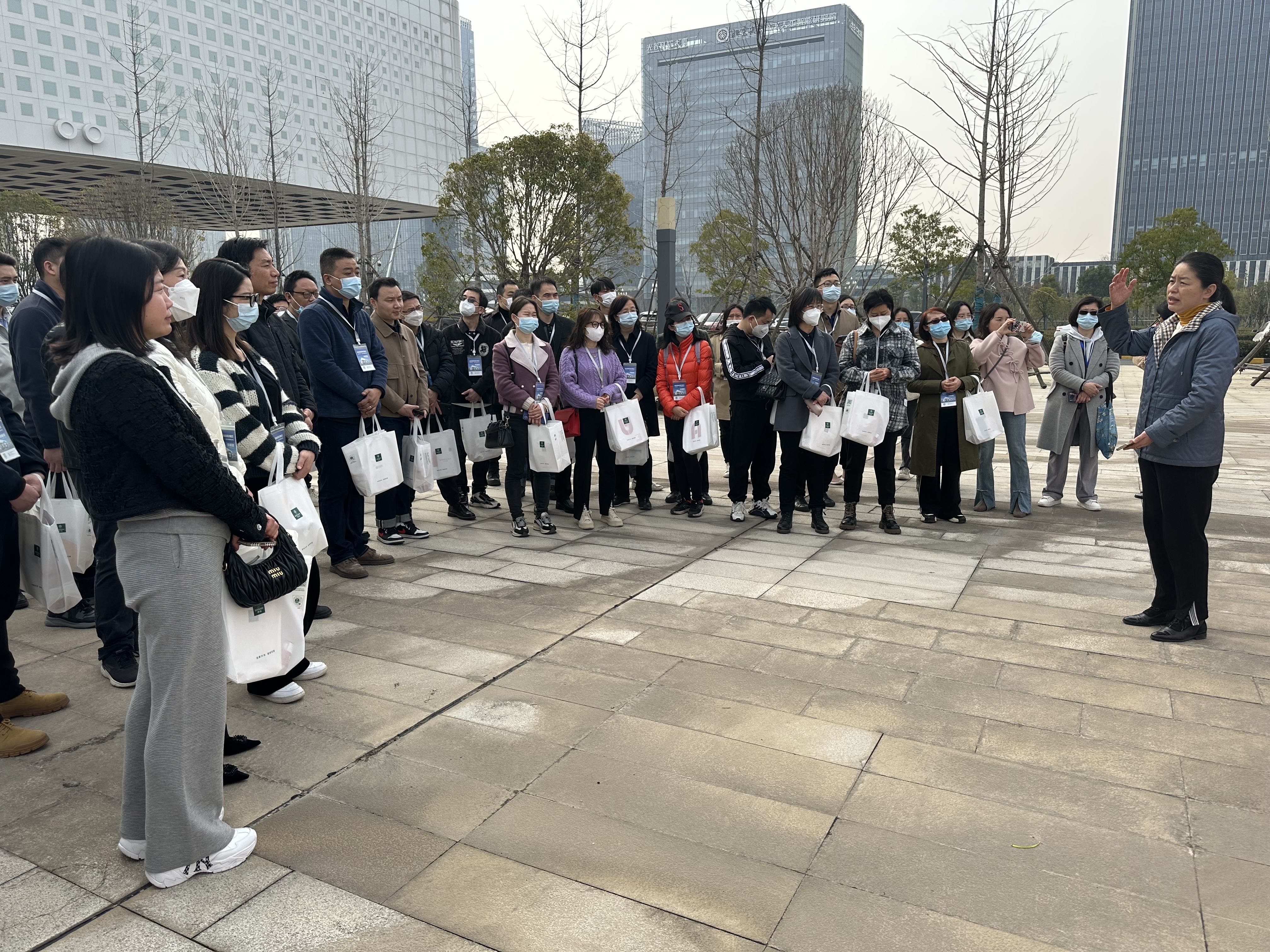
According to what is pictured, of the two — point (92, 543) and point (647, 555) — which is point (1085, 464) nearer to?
point (647, 555)

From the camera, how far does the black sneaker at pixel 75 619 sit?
456 centimetres

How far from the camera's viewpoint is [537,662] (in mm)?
4020

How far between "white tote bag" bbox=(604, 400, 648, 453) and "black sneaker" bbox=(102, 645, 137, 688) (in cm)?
376

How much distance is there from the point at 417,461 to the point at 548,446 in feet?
3.20

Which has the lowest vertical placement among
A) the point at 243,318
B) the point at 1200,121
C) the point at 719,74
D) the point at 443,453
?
the point at 443,453

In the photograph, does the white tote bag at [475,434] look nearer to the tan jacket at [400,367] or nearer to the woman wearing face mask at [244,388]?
the tan jacket at [400,367]

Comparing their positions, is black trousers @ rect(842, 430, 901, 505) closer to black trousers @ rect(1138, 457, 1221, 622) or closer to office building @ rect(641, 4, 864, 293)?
black trousers @ rect(1138, 457, 1221, 622)

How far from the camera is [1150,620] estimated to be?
14.7 feet

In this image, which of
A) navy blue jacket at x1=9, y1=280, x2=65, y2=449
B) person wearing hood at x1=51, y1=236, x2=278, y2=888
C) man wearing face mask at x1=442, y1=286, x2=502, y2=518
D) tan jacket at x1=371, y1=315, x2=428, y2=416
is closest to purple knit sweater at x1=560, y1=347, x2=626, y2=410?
man wearing face mask at x1=442, y1=286, x2=502, y2=518

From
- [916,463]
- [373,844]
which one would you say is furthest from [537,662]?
[916,463]

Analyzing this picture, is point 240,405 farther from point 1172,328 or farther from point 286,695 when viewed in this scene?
point 1172,328

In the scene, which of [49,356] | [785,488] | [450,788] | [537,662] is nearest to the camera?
[49,356]

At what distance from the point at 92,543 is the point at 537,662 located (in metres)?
2.38

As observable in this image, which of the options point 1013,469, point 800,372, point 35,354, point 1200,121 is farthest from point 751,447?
point 1200,121
